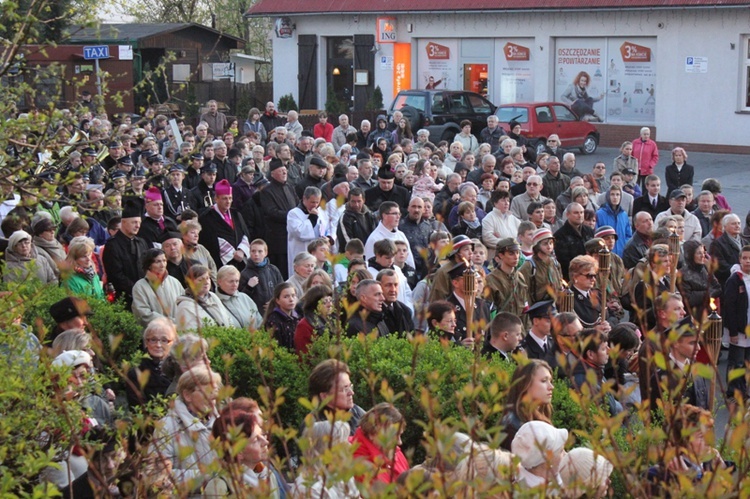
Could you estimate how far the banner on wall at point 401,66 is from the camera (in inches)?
1587

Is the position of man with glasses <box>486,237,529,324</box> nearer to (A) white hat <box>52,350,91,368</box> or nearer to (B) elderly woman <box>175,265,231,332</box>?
(B) elderly woman <box>175,265,231,332</box>

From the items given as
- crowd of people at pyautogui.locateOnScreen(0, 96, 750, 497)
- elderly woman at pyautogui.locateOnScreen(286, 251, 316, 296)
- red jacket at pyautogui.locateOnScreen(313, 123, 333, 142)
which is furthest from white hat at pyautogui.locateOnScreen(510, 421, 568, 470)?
red jacket at pyautogui.locateOnScreen(313, 123, 333, 142)

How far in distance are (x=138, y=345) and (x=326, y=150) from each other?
32.1 feet

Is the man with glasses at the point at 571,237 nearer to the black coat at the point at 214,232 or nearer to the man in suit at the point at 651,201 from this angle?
the man in suit at the point at 651,201

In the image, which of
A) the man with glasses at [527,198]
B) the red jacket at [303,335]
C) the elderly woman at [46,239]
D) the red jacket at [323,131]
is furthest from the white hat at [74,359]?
the red jacket at [323,131]

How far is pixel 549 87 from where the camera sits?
122 feet

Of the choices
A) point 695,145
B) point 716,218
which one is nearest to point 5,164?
point 716,218

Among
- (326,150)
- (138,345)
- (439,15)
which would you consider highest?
Result: (439,15)

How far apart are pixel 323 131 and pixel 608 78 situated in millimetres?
12043

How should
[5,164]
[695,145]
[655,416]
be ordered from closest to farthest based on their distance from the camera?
[5,164] < [655,416] < [695,145]

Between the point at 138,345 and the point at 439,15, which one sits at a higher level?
the point at 439,15

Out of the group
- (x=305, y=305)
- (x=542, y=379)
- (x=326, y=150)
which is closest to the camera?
(x=542, y=379)

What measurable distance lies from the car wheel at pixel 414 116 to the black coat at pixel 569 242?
58.8ft

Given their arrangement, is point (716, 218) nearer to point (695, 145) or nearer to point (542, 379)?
point (542, 379)
